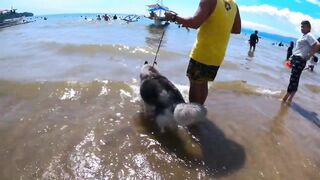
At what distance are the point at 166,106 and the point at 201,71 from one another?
0.84m

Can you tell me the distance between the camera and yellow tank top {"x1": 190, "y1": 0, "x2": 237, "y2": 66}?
5.01 metres

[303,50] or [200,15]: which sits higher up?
[200,15]

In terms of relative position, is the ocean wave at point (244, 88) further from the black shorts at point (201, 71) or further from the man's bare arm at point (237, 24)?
the black shorts at point (201, 71)

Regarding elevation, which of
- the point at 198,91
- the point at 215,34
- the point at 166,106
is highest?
the point at 215,34

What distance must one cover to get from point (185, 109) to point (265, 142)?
5.94ft

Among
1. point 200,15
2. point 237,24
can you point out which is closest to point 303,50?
point 237,24

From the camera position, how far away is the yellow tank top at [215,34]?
5008mm

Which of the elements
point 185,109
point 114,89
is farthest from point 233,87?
point 185,109

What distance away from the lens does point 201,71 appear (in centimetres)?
541

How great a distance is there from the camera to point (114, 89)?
759 cm

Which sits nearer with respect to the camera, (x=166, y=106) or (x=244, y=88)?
(x=166, y=106)

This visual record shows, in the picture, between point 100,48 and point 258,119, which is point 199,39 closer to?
point 258,119

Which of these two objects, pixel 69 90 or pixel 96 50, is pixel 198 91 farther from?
pixel 96 50

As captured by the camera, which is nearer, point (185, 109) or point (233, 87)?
point (185, 109)
